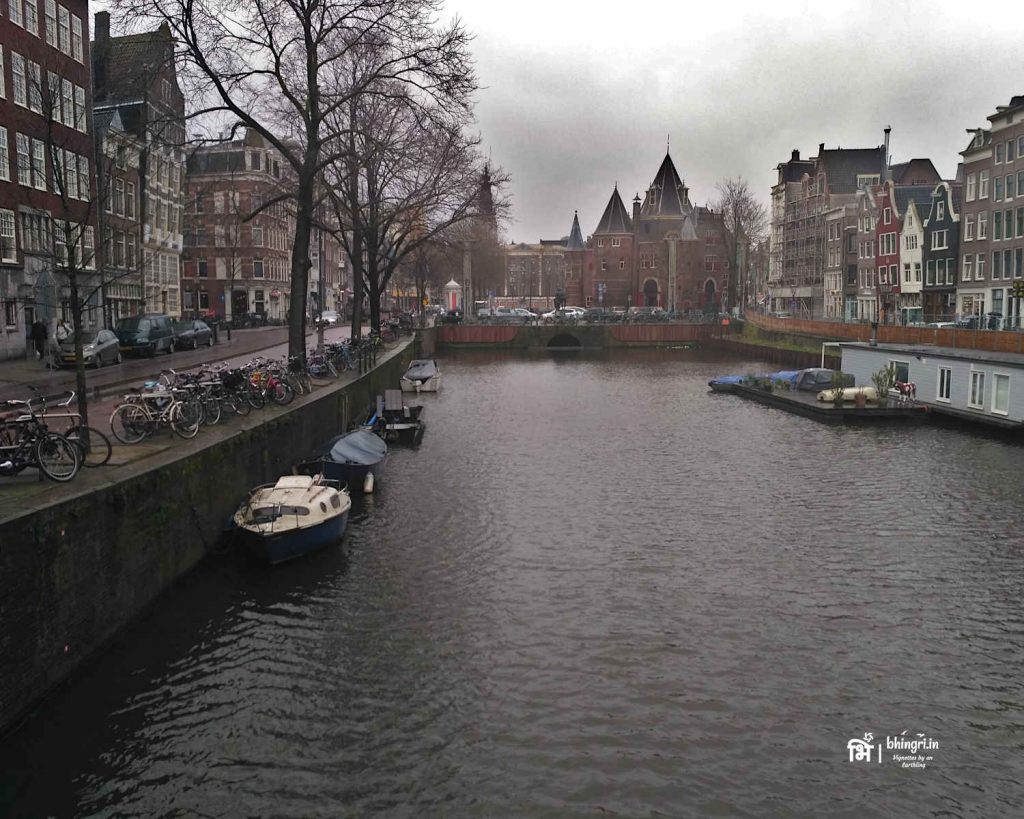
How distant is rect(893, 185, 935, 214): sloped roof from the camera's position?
7875 centimetres

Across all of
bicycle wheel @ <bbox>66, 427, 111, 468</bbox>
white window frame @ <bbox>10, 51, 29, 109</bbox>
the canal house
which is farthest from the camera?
the canal house

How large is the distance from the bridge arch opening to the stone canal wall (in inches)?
3023

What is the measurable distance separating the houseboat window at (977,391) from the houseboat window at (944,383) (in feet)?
5.49

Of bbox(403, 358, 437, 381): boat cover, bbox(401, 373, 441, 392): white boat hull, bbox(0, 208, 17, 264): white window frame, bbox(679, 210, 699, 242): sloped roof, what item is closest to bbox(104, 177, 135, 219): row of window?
bbox(0, 208, 17, 264): white window frame

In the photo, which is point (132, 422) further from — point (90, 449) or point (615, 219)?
point (615, 219)

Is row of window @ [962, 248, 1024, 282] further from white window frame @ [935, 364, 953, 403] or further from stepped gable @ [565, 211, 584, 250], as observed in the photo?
stepped gable @ [565, 211, 584, 250]

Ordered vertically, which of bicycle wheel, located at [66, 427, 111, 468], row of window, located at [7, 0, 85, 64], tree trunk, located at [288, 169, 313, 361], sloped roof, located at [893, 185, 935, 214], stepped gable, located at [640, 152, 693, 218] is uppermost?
stepped gable, located at [640, 152, 693, 218]

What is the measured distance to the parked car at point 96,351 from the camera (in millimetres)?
35250

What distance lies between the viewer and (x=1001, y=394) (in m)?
38.0

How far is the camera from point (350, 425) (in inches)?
1420

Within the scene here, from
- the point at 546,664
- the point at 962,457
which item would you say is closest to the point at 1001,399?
the point at 962,457

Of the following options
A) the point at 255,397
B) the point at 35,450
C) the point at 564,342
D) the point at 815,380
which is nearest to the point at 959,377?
the point at 815,380

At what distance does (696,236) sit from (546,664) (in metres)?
132

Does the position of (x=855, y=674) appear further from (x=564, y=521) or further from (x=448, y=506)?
(x=448, y=506)
